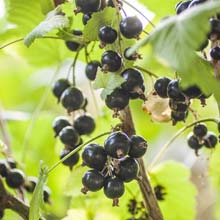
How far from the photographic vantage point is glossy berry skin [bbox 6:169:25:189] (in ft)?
2.87

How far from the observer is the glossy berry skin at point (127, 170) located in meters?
0.68

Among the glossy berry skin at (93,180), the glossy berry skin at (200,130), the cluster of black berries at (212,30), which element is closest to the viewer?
the cluster of black berries at (212,30)

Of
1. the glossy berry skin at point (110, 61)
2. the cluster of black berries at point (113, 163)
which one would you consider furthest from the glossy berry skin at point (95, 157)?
the glossy berry skin at point (110, 61)

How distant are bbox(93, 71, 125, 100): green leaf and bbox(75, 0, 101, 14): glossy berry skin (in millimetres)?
82

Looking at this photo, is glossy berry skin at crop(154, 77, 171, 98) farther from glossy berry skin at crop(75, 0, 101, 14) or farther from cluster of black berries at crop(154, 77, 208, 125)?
glossy berry skin at crop(75, 0, 101, 14)

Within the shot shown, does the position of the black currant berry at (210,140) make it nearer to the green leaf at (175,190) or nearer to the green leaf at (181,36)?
the green leaf at (175,190)

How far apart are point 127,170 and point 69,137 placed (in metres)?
0.18

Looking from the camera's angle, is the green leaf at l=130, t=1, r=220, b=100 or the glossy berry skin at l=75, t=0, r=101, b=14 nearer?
the green leaf at l=130, t=1, r=220, b=100

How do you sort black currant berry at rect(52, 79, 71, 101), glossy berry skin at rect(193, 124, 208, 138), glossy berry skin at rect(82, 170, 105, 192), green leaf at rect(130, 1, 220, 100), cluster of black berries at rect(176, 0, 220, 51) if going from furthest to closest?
black currant berry at rect(52, 79, 71, 101)
glossy berry skin at rect(193, 124, 208, 138)
glossy berry skin at rect(82, 170, 105, 192)
cluster of black berries at rect(176, 0, 220, 51)
green leaf at rect(130, 1, 220, 100)

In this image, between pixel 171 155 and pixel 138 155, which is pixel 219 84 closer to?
pixel 138 155

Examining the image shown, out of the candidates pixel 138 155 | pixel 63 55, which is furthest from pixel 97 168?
pixel 63 55

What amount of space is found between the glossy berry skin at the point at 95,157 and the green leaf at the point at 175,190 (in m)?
0.30

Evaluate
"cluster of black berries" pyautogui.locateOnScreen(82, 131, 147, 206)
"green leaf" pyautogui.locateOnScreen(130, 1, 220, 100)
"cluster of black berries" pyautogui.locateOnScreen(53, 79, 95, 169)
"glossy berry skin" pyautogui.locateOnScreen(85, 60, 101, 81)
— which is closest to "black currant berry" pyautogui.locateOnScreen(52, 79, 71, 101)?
"cluster of black berries" pyautogui.locateOnScreen(53, 79, 95, 169)

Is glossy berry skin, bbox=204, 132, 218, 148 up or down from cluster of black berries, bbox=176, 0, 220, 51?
down
